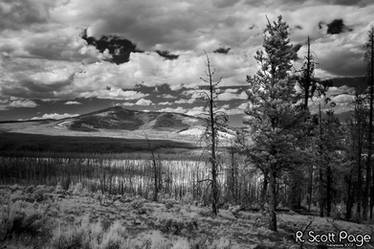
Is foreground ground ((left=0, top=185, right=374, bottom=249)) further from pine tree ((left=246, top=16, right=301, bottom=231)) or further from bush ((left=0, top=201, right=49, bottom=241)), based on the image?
pine tree ((left=246, top=16, right=301, bottom=231))

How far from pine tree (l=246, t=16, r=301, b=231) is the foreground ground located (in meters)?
3.48

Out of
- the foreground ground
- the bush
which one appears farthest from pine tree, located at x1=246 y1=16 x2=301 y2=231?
the bush

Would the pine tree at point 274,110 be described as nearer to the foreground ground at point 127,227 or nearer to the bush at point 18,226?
the foreground ground at point 127,227

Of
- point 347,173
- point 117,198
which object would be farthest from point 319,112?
point 117,198

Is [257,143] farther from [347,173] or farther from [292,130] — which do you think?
[347,173]

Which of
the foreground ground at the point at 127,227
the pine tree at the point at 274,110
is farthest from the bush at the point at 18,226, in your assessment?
the pine tree at the point at 274,110

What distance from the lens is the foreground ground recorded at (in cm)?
902

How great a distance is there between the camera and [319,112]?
28.4 m

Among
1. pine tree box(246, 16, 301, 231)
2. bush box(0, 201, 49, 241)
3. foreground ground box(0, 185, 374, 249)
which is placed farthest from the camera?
pine tree box(246, 16, 301, 231)

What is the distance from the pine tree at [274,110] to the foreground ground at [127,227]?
A: 11.4ft

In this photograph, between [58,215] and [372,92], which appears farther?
[372,92]

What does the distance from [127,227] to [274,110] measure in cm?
1093

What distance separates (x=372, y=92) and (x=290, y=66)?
10.9m

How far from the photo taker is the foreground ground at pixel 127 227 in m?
9.02
